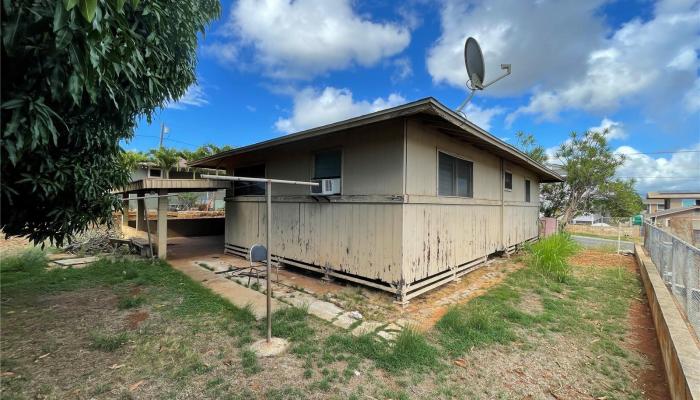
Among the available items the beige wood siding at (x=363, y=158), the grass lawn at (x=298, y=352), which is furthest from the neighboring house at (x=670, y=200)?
the beige wood siding at (x=363, y=158)

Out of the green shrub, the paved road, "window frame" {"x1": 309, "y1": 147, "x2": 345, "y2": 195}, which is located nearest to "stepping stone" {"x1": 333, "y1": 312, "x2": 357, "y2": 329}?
"window frame" {"x1": 309, "y1": 147, "x2": 345, "y2": 195}

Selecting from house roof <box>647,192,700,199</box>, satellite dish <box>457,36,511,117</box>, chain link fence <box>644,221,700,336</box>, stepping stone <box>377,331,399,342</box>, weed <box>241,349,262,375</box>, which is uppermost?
satellite dish <box>457,36,511,117</box>

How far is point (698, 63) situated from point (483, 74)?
24.2 ft

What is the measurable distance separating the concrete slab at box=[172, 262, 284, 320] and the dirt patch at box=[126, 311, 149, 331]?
104 cm

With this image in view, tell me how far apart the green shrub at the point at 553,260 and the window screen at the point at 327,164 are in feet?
16.0

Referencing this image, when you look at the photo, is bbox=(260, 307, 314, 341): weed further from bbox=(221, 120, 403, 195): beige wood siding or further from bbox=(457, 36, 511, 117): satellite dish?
bbox=(457, 36, 511, 117): satellite dish

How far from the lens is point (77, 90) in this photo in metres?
1.41

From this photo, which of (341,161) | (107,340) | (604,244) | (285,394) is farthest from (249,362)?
(604,244)

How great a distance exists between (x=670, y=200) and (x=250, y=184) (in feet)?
180

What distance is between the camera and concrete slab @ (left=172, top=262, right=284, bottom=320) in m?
4.18

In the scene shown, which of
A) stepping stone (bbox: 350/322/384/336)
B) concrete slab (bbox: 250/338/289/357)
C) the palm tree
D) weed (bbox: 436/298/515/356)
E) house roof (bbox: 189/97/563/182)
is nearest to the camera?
concrete slab (bbox: 250/338/289/357)

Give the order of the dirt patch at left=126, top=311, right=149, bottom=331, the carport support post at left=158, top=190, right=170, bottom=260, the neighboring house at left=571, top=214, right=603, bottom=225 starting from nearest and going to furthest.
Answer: the dirt patch at left=126, top=311, right=149, bottom=331 → the carport support post at left=158, top=190, right=170, bottom=260 → the neighboring house at left=571, top=214, right=603, bottom=225

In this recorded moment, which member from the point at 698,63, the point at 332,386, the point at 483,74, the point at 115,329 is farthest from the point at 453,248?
the point at 698,63

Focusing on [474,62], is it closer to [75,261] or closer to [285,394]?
[285,394]
